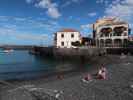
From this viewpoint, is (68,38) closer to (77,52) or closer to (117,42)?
(77,52)

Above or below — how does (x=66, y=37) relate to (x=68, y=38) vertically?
above

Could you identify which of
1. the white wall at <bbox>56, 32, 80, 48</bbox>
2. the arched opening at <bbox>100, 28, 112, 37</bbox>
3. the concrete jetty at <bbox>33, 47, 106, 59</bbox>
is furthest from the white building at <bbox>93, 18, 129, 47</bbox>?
the white wall at <bbox>56, 32, 80, 48</bbox>

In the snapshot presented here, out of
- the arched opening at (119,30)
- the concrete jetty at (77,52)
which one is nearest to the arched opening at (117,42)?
the arched opening at (119,30)

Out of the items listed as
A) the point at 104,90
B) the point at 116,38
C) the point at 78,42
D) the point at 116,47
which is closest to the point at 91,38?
the point at 78,42

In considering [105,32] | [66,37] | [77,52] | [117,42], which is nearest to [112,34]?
[105,32]

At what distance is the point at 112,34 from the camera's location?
60.9 m

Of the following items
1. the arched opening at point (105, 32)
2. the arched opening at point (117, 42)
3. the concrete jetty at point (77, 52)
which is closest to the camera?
the concrete jetty at point (77, 52)

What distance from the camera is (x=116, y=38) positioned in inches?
2362

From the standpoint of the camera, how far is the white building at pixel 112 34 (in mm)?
58966

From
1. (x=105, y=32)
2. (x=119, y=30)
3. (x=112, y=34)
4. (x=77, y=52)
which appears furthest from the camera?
(x=105, y=32)

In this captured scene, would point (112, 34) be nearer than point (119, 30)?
No

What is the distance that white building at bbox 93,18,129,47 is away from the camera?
5897 cm

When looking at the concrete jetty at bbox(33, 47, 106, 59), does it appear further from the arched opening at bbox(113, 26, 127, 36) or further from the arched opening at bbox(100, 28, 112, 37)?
the arched opening at bbox(113, 26, 127, 36)

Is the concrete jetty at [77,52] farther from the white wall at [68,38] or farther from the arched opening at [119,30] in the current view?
the white wall at [68,38]
